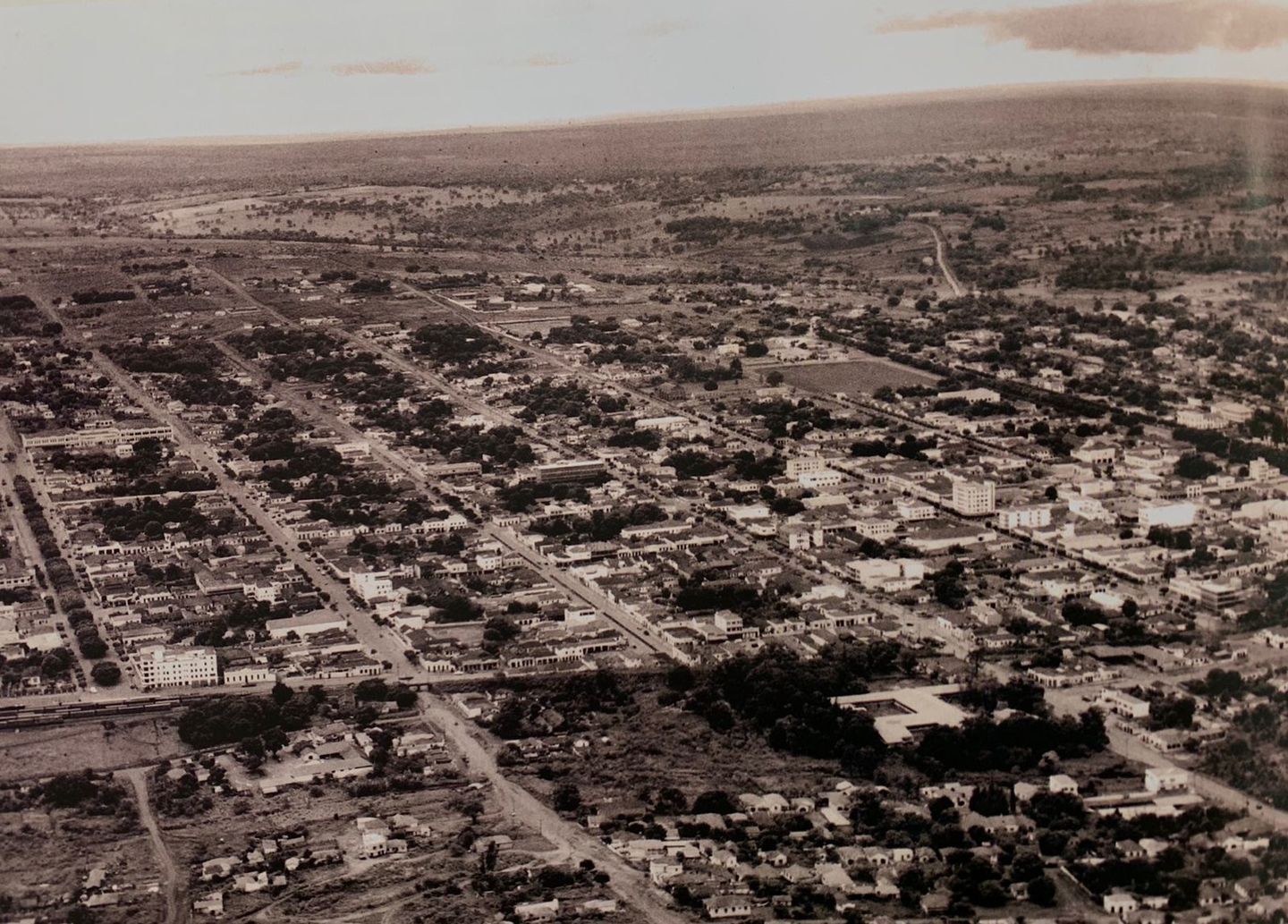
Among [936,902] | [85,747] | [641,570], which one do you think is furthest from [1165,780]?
[85,747]

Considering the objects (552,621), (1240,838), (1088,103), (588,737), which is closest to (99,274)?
(552,621)

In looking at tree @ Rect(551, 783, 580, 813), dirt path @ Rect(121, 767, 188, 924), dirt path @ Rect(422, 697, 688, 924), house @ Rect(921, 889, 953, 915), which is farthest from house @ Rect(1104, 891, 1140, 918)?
dirt path @ Rect(121, 767, 188, 924)

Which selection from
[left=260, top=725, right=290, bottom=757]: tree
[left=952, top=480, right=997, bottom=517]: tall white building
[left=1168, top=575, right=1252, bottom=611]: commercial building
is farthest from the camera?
[left=952, top=480, right=997, bottom=517]: tall white building

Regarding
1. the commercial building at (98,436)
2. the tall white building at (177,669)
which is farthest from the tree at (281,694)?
the commercial building at (98,436)

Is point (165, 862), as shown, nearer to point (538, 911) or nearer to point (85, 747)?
point (85, 747)

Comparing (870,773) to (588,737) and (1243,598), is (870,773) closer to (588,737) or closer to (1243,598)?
(588,737)

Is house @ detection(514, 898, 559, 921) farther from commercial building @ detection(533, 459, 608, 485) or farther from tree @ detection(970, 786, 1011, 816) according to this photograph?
commercial building @ detection(533, 459, 608, 485)
